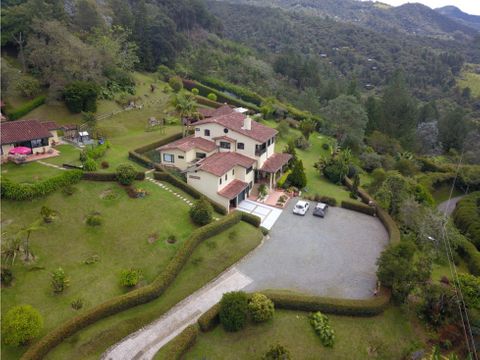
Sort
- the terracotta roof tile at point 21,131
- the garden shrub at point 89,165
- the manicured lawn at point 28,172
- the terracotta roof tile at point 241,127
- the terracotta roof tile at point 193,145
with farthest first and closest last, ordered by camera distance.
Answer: the terracotta roof tile at point 241,127
the terracotta roof tile at point 193,145
the terracotta roof tile at point 21,131
the garden shrub at point 89,165
the manicured lawn at point 28,172

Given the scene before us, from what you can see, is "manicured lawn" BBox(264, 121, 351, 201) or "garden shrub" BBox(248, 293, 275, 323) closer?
"garden shrub" BBox(248, 293, 275, 323)

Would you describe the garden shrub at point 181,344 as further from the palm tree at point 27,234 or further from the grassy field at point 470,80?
the grassy field at point 470,80

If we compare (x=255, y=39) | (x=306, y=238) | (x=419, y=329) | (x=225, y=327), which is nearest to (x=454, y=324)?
(x=419, y=329)

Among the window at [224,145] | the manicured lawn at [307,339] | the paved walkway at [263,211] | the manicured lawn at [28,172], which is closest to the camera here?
the manicured lawn at [307,339]

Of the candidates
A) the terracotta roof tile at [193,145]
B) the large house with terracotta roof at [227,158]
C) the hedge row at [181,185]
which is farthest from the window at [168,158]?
the hedge row at [181,185]

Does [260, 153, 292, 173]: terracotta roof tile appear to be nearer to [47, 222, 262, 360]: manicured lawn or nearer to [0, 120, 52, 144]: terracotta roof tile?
[47, 222, 262, 360]: manicured lawn

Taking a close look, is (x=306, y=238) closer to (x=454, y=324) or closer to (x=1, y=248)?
(x=454, y=324)

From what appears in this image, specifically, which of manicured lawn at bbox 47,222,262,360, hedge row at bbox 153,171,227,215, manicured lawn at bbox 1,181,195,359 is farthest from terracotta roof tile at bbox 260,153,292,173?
manicured lawn at bbox 1,181,195,359

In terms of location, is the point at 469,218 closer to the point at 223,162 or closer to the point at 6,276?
the point at 223,162
